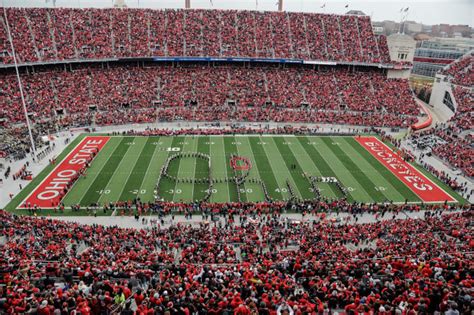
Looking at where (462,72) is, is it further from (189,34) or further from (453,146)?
(189,34)

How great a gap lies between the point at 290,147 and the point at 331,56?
85.3 ft

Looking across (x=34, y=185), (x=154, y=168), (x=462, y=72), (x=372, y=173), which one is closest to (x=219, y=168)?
(x=154, y=168)

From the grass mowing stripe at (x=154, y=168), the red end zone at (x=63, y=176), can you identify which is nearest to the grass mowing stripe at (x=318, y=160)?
the grass mowing stripe at (x=154, y=168)

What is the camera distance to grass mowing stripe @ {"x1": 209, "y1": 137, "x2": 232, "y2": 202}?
28.8 meters

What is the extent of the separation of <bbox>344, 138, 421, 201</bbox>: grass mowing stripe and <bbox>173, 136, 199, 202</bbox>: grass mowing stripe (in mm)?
17830

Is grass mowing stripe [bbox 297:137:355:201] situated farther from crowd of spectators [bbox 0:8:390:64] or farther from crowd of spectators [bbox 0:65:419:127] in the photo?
crowd of spectators [bbox 0:8:390:64]

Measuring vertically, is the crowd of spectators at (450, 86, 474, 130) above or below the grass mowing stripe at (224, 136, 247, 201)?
above

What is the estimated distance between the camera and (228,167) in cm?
3403

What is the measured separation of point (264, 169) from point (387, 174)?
11.8 m

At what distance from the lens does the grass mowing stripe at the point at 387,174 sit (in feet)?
99.6

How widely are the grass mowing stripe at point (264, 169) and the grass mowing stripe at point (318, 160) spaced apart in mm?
4654

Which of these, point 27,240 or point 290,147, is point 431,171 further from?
point 27,240

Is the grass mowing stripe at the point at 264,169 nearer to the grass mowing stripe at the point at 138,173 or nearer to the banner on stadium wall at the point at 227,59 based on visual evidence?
the grass mowing stripe at the point at 138,173

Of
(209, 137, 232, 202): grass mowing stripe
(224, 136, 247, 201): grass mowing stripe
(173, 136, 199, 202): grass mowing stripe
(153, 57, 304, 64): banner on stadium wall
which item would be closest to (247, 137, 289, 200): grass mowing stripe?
(224, 136, 247, 201): grass mowing stripe
